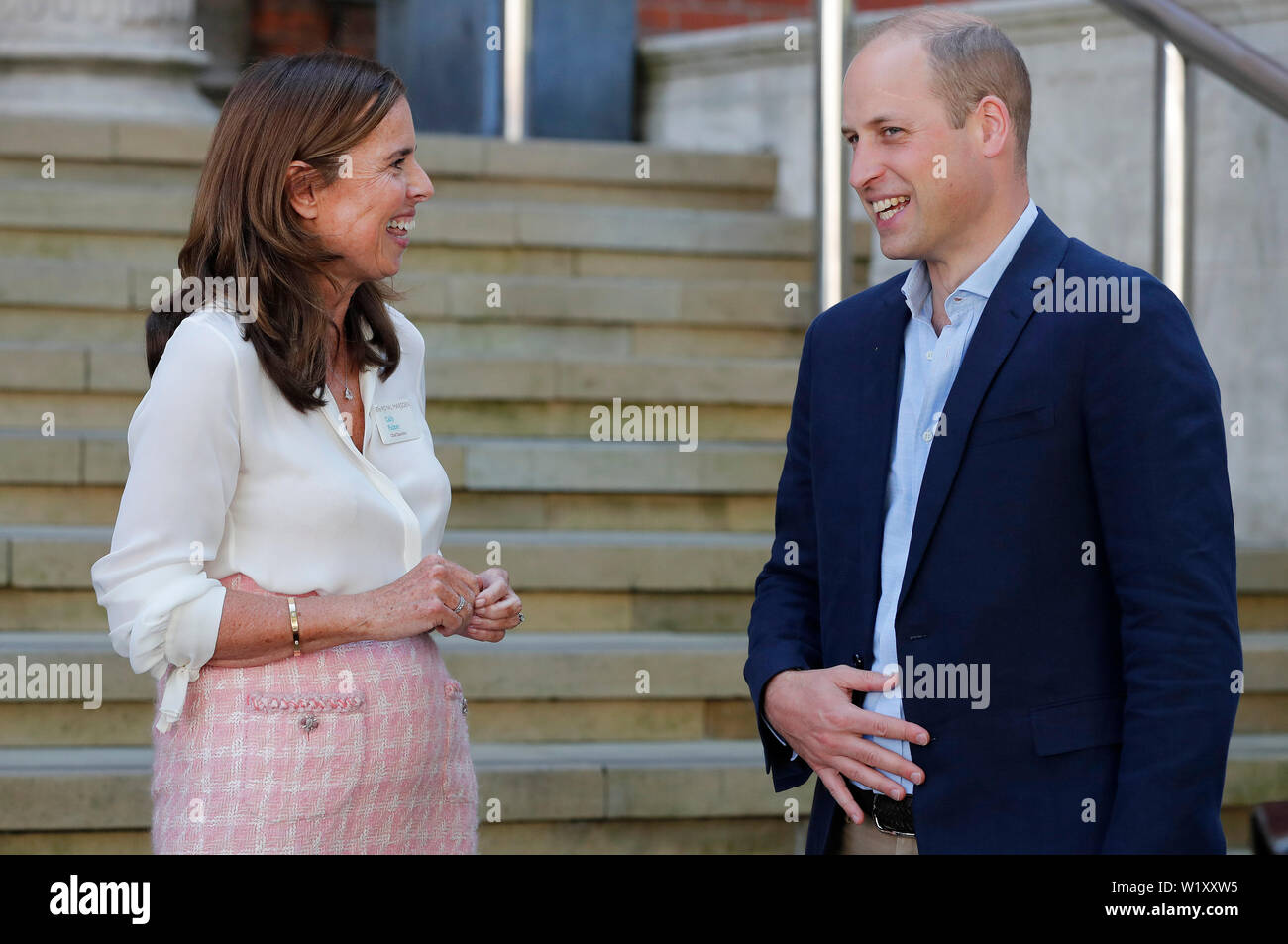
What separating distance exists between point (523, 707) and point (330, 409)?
1.96 metres

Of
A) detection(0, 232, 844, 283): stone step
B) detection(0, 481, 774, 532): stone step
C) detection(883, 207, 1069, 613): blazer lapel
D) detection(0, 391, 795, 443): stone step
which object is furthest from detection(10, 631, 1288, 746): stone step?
detection(883, 207, 1069, 613): blazer lapel

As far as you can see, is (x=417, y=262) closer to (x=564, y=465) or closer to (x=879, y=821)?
(x=564, y=465)

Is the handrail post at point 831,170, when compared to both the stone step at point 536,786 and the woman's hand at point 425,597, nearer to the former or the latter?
the stone step at point 536,786

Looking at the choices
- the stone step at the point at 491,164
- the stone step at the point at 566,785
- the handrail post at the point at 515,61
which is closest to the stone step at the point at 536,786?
the stone step at the point at 566,785

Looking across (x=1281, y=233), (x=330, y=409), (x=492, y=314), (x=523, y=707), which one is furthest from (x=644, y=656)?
(x=1281, y=233)

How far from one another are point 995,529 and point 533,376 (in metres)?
3.02

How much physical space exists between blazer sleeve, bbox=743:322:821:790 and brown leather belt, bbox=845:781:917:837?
0.12m

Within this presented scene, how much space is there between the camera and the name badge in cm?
217

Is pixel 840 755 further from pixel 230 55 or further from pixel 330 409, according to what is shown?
pixel 230 55

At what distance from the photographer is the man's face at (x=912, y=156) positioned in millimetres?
1982

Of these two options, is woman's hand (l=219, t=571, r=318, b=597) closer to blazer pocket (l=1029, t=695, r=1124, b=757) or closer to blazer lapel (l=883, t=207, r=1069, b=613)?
blazer lapel (l=883, t=207, r=1069, b=613)

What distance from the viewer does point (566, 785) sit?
3.66 metres

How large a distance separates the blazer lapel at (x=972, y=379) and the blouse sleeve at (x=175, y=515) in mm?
821

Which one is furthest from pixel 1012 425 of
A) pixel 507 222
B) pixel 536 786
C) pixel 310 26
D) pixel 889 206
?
pixel 310 26
